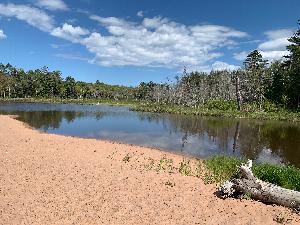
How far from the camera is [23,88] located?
13450cm

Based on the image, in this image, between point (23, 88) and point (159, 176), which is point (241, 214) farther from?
point (23, 88)

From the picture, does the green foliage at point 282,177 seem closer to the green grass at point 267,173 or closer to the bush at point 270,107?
the green grass at point 267,173

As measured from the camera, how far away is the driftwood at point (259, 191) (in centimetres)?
1050

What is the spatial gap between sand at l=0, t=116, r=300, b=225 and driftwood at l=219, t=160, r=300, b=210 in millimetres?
284

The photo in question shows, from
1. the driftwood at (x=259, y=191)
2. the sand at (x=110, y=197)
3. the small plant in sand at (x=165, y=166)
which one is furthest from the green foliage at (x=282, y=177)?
the small plant in sand at (x=165, y=166)

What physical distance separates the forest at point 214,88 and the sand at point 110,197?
54.5 m

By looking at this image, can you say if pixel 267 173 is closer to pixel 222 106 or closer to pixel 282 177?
pixel 282 177

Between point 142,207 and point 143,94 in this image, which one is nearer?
point 142,207

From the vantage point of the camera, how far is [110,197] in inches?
441

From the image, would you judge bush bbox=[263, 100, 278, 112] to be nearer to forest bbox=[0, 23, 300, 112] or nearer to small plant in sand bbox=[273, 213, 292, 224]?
forest bbox=[0, 23, 300, 112]

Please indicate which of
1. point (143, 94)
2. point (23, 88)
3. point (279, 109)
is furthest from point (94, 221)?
point (143, 94)

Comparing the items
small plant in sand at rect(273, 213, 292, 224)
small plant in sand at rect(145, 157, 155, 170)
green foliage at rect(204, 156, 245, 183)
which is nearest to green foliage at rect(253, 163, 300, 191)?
green foliage at rect(204, 156, 245, 183)

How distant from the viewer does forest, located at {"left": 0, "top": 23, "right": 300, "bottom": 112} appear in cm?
7494

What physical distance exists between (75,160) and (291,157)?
13934mm
